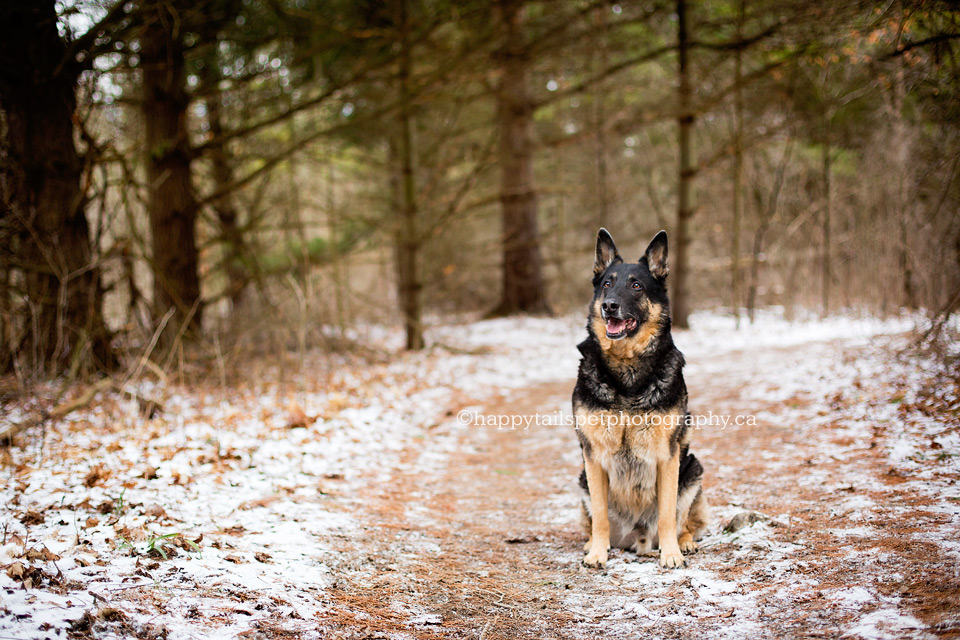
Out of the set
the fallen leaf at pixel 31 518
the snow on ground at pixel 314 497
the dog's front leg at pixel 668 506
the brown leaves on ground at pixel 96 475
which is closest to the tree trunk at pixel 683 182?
the snow on ground at pixel 314 497

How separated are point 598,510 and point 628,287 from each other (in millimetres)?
1536

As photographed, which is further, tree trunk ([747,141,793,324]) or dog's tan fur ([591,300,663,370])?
tree trunk ([747,141,793,324])

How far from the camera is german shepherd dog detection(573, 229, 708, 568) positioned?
3822 millimetres

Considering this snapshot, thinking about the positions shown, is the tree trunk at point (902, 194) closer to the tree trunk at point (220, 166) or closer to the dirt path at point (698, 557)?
the dirt path at point (698, 557)

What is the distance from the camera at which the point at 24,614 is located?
2.42 meters

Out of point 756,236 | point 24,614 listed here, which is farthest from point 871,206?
point 24,614

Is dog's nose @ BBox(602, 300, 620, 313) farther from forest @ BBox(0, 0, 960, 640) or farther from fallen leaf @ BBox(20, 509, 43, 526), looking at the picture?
fallen leaf @ BBox(20, 509, 43, 526)

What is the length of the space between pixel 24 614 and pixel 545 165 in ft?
70.2

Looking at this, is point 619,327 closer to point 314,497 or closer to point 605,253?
point 605,253

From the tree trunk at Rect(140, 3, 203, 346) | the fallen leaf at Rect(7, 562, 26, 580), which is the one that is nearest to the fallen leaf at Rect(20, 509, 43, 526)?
the fallen leaf at Rect(7, 562, 26, 580)

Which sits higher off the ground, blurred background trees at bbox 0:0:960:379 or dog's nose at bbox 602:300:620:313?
blurred background trees at bbox 0:0:960:379

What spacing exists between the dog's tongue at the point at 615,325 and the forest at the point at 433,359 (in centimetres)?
156

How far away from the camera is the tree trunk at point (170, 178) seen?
9.45m

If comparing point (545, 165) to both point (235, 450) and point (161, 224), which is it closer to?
point (161, 224)
